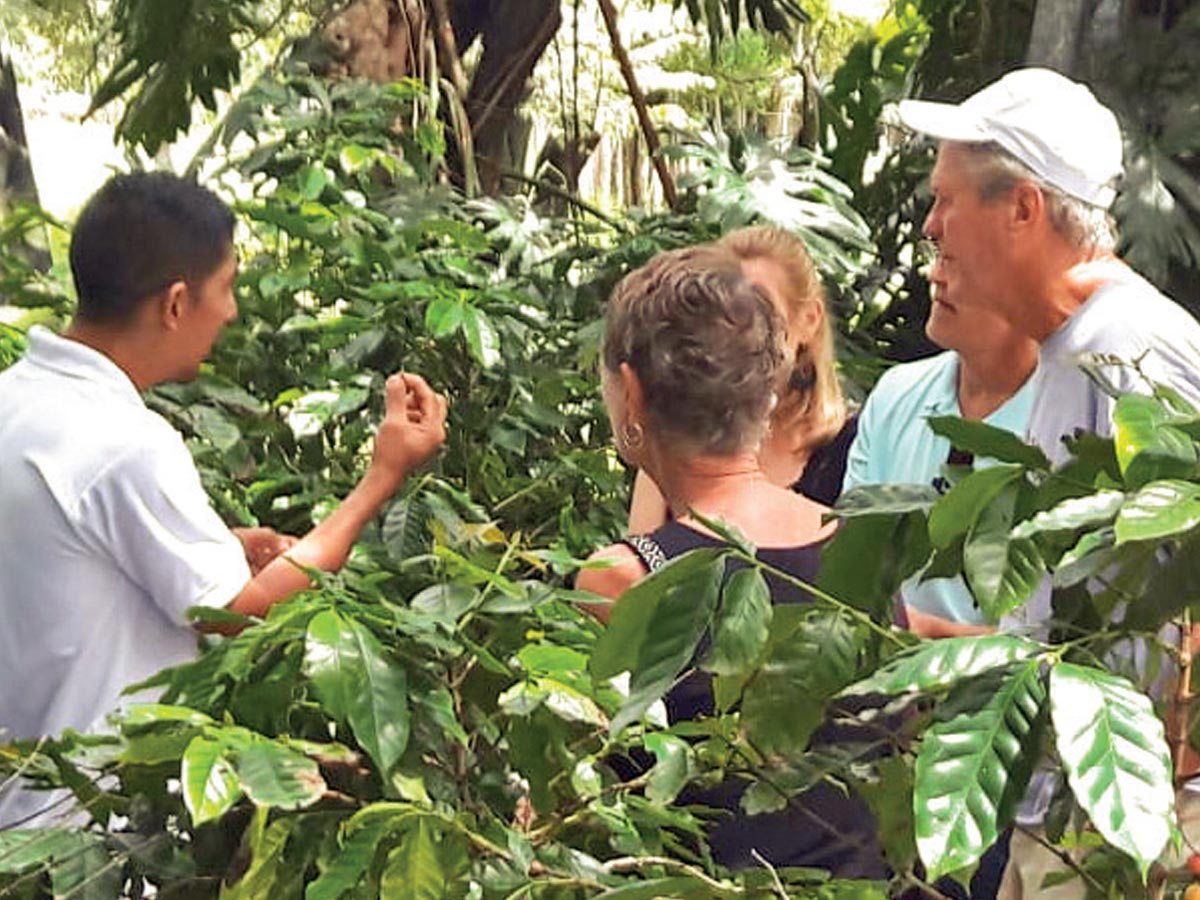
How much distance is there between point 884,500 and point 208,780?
0.45 meters

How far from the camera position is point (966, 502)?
3.60 feet

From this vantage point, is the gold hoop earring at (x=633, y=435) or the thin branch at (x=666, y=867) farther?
the gold hoop earring at (x=633, y=435)

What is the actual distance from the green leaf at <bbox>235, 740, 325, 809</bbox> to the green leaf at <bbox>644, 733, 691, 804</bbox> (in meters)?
0.22

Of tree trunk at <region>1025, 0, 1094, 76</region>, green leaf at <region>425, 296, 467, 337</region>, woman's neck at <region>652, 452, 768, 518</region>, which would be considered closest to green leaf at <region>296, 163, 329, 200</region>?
green leaf at <region>425, 296, 467, 337</region>

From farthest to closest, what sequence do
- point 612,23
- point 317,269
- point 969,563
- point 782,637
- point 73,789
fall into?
point 612,23 < point 317,269 < point 73,789 < point 782,637 < point 969,563

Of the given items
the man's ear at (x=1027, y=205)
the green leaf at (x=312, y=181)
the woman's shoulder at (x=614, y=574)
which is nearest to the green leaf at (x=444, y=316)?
the green leaf at (x=312, y=181)

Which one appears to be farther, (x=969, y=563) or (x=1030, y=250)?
(x=1030, y=250)

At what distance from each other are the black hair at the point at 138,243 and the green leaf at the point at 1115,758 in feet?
A: 4.79

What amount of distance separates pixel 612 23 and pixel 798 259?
216 centimetres

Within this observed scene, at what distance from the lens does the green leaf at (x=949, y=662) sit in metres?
0.97

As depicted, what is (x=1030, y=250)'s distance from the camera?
7.67ft

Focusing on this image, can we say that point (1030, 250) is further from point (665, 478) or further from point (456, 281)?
point (456, 281)

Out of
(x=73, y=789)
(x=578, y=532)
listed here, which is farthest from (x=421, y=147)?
(x=73, y=789)

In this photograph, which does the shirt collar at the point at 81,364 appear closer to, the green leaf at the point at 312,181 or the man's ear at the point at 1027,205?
the man's ear at the point at 1027,205
